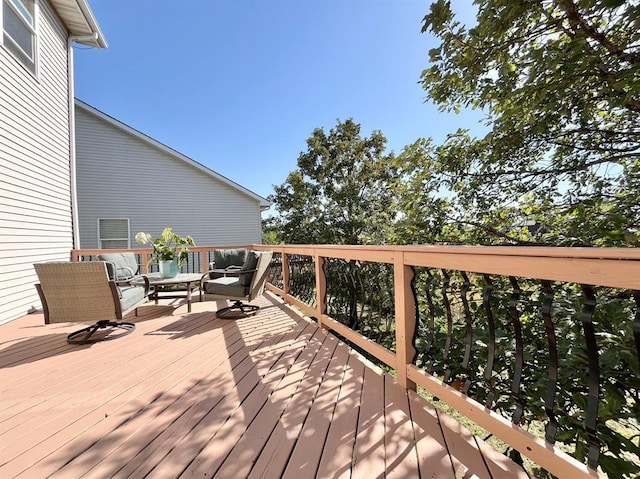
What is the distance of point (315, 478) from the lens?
1.26 meters

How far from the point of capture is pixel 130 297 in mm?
3391

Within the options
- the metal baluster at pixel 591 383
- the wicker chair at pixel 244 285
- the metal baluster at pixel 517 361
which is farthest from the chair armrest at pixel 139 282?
the metal baluster at pixel 591 383

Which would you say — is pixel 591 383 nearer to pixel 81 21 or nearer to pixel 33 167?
pixel 33 167

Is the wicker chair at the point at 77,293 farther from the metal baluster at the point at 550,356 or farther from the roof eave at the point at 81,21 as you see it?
the roof eave at the point at 81,21

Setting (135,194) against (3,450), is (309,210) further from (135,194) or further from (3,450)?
(3,450)

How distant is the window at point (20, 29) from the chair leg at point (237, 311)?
15.5 feet

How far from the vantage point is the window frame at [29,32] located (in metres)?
4.07

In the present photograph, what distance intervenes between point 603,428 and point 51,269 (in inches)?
167

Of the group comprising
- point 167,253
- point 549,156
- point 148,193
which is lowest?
point 167,253

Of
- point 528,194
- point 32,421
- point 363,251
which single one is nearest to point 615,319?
point 363,251

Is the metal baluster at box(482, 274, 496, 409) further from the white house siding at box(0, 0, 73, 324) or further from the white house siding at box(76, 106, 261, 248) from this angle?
the white house siding at box(76, 106, 261, 248)

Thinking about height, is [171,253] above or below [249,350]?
above

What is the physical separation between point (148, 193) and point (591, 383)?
11.0m

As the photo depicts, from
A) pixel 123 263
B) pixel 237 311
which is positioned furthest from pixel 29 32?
pixel 237 311
